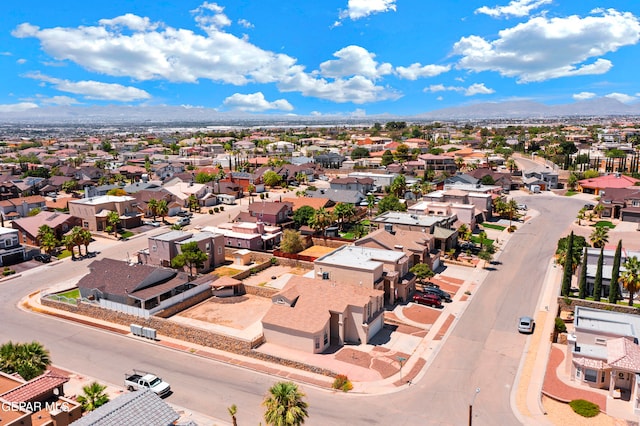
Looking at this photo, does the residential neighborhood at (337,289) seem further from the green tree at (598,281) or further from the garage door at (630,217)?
the garage door at (630,217)

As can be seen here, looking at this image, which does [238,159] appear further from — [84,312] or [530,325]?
[530,325]

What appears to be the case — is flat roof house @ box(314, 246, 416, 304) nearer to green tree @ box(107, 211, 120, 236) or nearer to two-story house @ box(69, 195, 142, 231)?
green tree @ box(107, 211, 120, 236)

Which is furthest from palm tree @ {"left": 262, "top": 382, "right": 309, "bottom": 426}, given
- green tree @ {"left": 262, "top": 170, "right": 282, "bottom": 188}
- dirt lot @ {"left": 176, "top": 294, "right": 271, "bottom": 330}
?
green tree @ {"left": 262, "top": 170, "right": 282, "bottom": 188}

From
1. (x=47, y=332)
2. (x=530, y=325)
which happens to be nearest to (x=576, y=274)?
(x=530, y=325)

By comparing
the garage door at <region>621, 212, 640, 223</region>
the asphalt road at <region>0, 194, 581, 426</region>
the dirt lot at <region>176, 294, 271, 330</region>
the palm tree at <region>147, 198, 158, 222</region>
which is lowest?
the asphalt road at <region>0, 194, 581, 426</region>

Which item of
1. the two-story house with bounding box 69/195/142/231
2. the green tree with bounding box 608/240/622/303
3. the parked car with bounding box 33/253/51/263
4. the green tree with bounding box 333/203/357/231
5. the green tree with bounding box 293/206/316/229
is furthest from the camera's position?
the two-story house with bounding box 69/195/142/231

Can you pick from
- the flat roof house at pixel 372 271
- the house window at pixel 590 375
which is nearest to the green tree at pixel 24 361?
the flat roof house at pixel 372 271

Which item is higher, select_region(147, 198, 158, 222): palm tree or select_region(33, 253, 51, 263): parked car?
select_region(147, 198, 158, 222): palm tree
